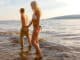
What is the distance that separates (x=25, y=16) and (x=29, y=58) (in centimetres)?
258

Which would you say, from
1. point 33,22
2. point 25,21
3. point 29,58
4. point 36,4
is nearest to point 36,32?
point 33,22

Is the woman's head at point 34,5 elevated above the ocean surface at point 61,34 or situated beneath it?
elevated above

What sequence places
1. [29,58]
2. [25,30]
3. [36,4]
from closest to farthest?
[36,4], [29,58], [25,30]

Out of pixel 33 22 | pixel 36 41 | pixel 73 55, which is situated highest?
pixel 33 22

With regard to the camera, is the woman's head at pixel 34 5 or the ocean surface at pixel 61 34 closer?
the woman's head at pixel 34 5

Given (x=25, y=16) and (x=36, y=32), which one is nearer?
(x=36, y=32)

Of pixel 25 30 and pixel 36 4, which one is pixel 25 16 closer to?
pixel 25 30

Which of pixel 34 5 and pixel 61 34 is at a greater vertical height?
pixel 34 5

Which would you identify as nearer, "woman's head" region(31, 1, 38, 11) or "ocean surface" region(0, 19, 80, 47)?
"woman's head" region(31, 1, 38, 11)

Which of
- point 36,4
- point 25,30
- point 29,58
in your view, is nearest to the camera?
point 36,4

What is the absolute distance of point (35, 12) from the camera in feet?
35.5

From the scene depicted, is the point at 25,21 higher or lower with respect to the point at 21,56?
higher

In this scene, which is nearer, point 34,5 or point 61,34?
point 34,5

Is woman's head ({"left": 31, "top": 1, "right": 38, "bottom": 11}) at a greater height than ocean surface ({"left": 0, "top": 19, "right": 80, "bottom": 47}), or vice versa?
woman's head ({"left": 31, "top": 1, "right": 38, "bottom": 11})
